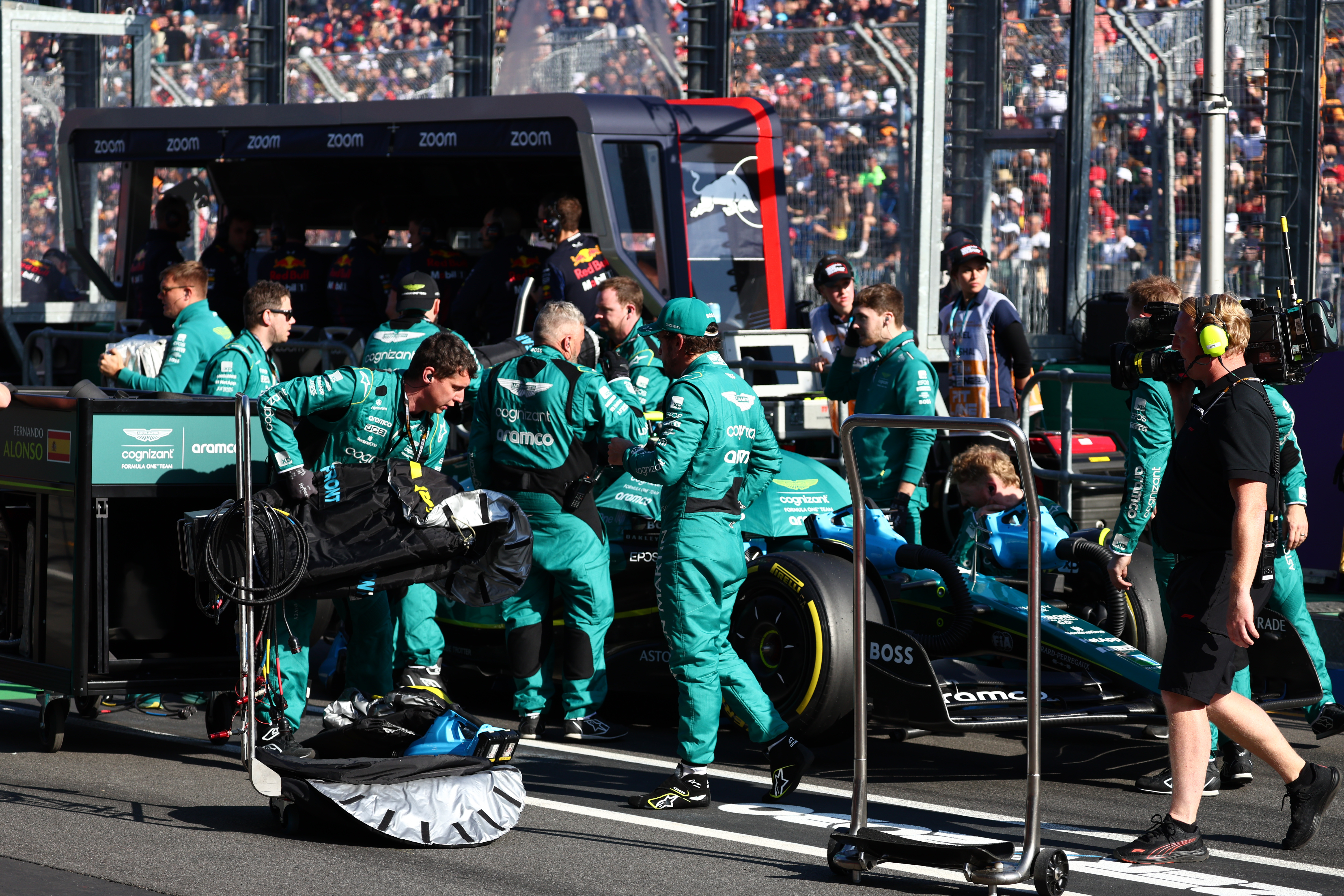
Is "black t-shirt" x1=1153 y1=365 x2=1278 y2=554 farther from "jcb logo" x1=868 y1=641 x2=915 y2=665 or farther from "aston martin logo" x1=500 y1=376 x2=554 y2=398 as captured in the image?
"aston martin logo" x1=500 y1=376 x2=554 y2=398

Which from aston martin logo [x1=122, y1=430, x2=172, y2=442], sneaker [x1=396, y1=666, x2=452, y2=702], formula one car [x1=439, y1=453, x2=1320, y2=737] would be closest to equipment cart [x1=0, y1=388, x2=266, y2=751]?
aston martin logo [x1=122, y1=430, x2=172, y2=442]

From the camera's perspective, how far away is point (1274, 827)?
6.13 metres

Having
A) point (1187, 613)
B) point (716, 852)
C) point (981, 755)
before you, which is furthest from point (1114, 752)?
point (716, 852)

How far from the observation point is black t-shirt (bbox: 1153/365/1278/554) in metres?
5.50

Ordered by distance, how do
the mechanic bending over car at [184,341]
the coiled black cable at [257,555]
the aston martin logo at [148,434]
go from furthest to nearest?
1. the mechanic bending over car at [184,341]
2. the aston martin logo at [148,434]
3. the coiled black cable at [257,555]

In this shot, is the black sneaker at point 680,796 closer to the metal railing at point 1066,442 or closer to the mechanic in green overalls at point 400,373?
the mechanic in green overalls at point 400,373

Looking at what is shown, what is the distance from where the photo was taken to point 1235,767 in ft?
22.1

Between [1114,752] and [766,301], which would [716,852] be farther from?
[766,301]

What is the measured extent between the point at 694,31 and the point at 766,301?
5.00 meters

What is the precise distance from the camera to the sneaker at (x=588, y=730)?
24.8 feet

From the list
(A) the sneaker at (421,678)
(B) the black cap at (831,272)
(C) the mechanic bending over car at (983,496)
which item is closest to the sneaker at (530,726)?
(A) the sneaker at (421,678)

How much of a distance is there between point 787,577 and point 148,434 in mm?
2492

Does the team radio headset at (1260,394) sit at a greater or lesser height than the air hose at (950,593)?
greater

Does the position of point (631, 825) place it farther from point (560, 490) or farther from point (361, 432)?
point (361, 432)
